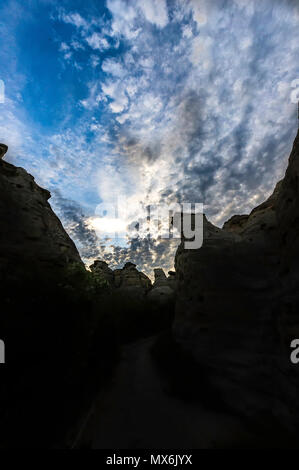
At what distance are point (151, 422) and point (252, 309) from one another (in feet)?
18.7

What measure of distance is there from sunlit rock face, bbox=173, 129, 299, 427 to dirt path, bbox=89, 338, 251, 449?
135cm

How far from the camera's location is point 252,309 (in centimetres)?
730

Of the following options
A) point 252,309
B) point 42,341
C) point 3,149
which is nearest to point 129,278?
point 3,149

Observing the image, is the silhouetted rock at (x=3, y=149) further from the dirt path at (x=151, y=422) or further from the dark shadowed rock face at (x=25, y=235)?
the dirt path at (x=151, y=422)

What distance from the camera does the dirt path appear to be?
497cm

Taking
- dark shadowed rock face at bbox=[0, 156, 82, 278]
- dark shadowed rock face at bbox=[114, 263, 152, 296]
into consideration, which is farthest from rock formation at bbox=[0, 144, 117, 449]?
dark shadowed rock face at bbox=[114, 263, 152, 296]

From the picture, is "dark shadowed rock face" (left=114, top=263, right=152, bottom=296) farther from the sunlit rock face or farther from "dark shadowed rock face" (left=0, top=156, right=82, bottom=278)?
"dark shadowed rock face" (left=0, top=156, right=82, bottom=278)

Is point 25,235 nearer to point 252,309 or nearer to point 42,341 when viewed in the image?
point 42,341

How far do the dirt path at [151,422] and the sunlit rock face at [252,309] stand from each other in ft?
4.42

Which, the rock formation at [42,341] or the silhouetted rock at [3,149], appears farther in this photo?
the silhouetted rock at [3,149]

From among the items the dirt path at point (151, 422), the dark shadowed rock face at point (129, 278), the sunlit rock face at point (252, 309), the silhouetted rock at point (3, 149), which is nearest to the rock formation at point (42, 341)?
the dirt path at point (151, 422)

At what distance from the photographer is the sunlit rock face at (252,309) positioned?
5.55 metres
